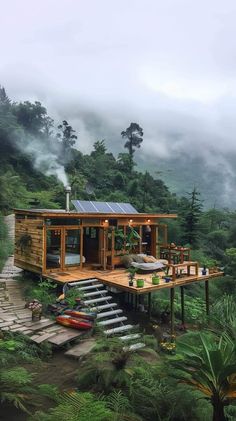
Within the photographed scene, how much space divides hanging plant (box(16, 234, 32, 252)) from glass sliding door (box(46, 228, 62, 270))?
0.78 metres

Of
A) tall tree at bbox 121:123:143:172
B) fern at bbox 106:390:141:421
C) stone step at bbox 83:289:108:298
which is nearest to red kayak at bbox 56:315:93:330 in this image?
stone step at bbox 83:289:108:298

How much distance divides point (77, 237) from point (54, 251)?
1435mm

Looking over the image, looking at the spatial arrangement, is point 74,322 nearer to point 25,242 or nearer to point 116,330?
point 116,330

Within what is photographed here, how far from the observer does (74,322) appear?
29.1ft

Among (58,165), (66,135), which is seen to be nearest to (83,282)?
(58,165)

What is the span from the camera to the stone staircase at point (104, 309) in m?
9.34

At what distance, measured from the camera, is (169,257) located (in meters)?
15.6

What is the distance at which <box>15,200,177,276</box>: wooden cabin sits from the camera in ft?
40.9

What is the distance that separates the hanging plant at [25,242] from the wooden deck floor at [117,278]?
60.6 inches

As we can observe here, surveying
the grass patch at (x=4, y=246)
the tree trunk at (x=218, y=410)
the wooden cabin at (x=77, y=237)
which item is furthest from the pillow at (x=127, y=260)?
the tree trunk at (x=218, y=410)

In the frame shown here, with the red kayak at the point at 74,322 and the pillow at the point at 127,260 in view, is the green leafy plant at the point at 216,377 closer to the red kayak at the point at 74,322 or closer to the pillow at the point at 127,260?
the red kayak at the point at 74,322

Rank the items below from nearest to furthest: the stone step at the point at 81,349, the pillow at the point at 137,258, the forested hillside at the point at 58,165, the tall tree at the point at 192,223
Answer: the stone step at the point at 81,349 → the pillow at the point at 137,258 → the tall tree at the point at 192,223 → the forested hillside at the point at 58,165

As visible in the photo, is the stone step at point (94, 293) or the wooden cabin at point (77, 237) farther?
the wooden cabin at point (77, 237)

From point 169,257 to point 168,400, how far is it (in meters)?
11.1
